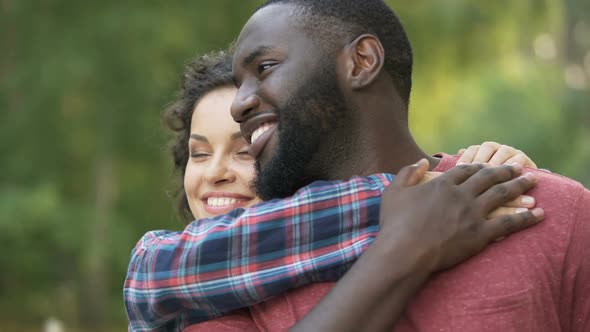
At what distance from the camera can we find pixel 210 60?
10.8 feet

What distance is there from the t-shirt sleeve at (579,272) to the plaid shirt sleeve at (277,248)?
0.43 m

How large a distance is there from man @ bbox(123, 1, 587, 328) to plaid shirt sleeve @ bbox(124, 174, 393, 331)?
0.11 metres

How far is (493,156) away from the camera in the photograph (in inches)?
94.6

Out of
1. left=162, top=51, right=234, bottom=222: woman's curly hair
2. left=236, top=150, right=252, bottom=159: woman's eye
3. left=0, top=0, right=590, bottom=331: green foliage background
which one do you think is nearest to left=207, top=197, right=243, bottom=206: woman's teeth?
left=236, top=150, right=252, bottom=159: woman's eye

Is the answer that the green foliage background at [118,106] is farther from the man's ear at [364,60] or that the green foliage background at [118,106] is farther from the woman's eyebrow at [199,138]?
the man's ear at [364,60]

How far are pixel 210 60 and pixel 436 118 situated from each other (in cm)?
1126

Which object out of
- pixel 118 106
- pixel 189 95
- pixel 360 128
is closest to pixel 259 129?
pixel 360 128

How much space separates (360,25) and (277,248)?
0.61 meters

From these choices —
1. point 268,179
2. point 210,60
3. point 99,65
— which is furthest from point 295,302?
point 99,65

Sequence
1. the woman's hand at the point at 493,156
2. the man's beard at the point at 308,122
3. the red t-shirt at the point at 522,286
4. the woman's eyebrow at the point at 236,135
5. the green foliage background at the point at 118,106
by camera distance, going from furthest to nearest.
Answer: the green foliage background at the point at 118,106, the woman's eyebrow at the point at 236,135, the woman's hand at the point at 493,156, the man's beard at the point at 308,122, the red t-shirt at the point at 522,286

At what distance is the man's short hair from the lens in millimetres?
2248

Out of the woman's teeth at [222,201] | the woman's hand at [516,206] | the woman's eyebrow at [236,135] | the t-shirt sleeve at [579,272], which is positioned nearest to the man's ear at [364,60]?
the woman's hand at [516,206]

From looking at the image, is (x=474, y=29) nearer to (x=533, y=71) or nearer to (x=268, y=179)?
(x=533, y=71)

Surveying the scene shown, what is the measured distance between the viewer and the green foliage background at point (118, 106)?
1248 centimetres
